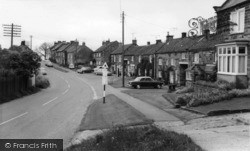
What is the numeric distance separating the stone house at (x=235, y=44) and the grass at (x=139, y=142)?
14.7m

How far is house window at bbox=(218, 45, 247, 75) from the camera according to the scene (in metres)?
23.7

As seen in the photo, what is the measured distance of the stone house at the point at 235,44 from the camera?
23.4 meters

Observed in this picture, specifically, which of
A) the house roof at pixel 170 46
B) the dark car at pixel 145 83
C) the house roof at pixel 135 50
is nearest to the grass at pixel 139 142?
the dark car at pixel 145 83

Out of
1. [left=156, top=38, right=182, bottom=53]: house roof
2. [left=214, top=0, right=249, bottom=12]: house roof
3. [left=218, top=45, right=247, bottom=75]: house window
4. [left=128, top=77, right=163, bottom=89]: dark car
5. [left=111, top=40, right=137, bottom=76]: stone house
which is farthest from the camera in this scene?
[left=111, top=40, right=137, bottom=76]: stone house

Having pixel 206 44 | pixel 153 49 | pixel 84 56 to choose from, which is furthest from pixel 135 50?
pixel 84 56

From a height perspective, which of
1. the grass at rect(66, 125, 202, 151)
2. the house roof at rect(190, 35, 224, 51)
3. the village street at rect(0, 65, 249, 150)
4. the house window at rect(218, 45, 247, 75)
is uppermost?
the house roof at rect(190, 35, 224, 51)

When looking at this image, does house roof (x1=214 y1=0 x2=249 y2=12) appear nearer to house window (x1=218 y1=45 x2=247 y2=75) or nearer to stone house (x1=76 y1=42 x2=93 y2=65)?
house window (x1=218 y1=45 x2=247 y2=75)

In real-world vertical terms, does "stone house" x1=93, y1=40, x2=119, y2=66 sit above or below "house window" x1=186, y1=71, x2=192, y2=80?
above

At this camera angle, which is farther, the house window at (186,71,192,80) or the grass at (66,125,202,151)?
the house window at (186,71,192,80)

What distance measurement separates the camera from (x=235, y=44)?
77.1 feet

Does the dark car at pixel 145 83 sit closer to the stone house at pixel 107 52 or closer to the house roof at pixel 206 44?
the house roof at pixel 206 44

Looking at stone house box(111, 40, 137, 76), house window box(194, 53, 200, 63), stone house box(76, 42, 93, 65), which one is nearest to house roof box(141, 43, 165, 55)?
stone house box(111, 40, 137, 76)

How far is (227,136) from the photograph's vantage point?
11.4 meters

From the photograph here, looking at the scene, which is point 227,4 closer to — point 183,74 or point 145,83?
point 145,83
